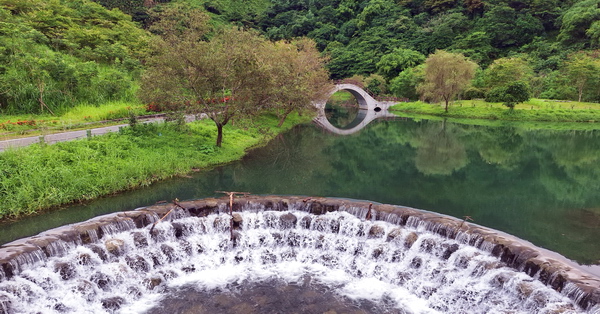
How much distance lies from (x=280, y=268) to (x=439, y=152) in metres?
21.6

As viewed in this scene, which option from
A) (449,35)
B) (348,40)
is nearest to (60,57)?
(449,35)

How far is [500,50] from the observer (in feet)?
270

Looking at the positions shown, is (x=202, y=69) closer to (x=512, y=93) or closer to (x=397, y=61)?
(x=512, y=93)

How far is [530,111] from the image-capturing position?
51500mm

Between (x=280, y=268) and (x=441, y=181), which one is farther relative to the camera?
(x=441, y=181)

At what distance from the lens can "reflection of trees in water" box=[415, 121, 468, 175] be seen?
23.8 meters

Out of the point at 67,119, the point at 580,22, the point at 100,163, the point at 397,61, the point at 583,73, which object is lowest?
the point at 100,163

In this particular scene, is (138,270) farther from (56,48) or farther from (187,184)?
(56,48)

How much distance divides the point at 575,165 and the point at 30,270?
102 ft

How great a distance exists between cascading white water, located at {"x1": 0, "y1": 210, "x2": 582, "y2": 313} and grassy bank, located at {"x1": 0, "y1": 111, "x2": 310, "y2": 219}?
14.7 feet

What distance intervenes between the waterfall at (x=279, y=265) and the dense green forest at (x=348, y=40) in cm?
1451

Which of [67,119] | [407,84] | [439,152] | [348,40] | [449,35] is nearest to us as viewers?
[67,119]

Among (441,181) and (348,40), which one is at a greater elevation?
(348,40)

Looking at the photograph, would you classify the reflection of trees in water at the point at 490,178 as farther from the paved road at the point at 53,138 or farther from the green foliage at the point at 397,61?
the green foliage at the point at 397,61
